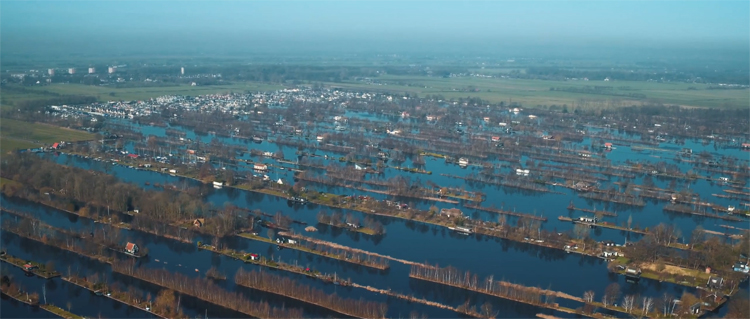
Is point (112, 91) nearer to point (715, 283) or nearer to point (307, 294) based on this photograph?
point (307, 294)

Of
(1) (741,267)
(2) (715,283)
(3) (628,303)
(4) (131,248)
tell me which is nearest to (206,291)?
(4) (131,248)

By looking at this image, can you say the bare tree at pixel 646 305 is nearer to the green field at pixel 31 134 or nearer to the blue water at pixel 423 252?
the blue water at pixel 423 252

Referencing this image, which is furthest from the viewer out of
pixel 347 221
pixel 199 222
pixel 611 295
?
pixel 347 221

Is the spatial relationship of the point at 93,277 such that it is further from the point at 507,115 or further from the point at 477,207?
the point at 507,115

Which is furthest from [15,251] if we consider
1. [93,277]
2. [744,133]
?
[744,133]

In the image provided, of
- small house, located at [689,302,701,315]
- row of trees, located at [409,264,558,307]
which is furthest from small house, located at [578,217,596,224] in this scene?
small house, located at [689,302,701,315]

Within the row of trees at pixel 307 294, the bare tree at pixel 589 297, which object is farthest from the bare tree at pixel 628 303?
the row of trees at pixel 307 294
